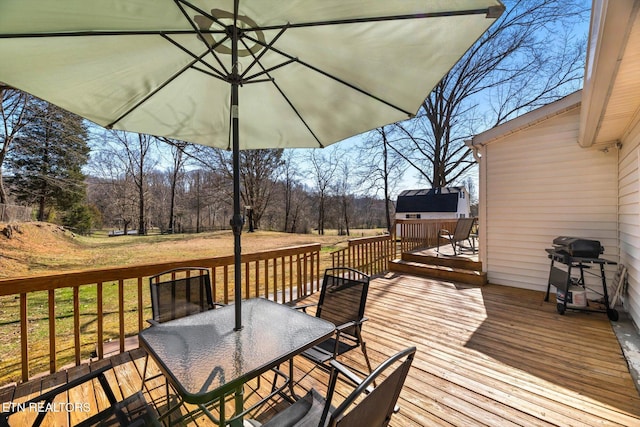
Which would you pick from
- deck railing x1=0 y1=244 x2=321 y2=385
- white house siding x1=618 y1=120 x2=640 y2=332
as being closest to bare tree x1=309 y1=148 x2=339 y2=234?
deck railing x1=0 y1=244 x2=321 y2=385

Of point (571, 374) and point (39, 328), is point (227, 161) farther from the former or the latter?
point (571, 374)

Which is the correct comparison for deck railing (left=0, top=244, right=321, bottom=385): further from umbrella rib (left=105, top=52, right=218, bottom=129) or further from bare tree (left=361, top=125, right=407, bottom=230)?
bare tree (left=361, top=125, right=407, bottom=230)

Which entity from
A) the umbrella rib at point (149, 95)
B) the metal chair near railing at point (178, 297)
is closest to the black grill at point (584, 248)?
the metal chair near railing at point (178, 297)

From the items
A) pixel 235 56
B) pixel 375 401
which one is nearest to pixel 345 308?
pixel 375 401

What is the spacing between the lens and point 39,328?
14.4ft

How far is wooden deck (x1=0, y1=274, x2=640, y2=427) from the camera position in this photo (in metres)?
1.93

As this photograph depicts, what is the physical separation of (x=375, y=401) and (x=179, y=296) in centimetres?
204

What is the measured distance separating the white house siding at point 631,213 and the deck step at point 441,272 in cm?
194

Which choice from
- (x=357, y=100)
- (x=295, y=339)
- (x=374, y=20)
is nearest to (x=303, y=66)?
(x=357, y=100)

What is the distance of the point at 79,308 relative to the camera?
11.9 feet

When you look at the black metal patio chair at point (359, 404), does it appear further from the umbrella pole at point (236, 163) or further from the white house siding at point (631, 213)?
the white house siding at point (631, 213)

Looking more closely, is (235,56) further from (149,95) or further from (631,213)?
(631,213)

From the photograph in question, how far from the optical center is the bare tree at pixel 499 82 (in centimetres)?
934

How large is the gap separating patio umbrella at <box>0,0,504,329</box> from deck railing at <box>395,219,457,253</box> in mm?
5526
